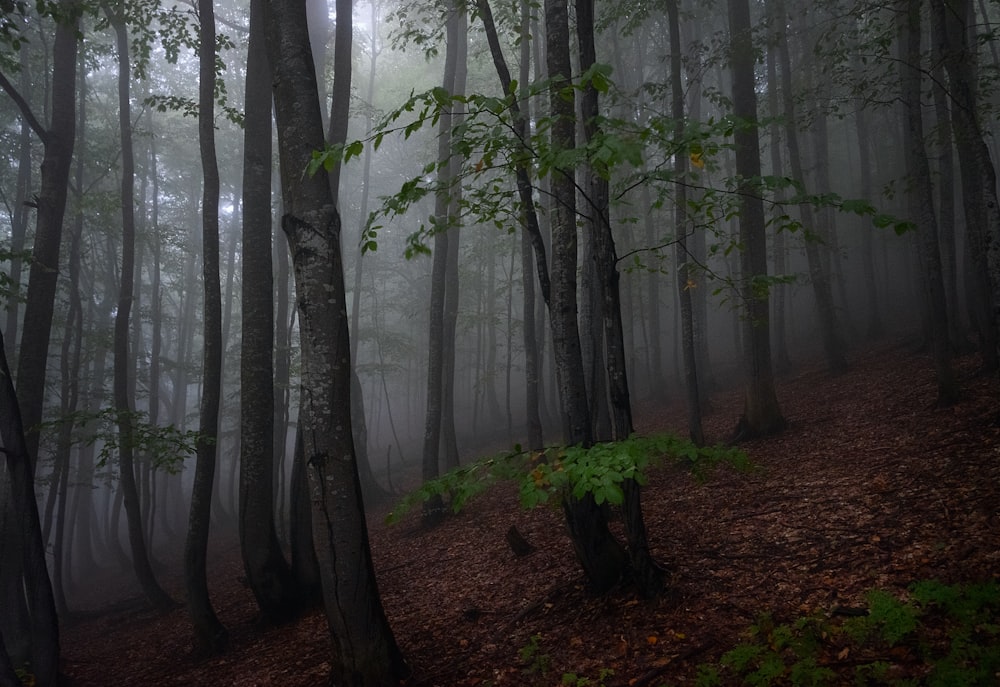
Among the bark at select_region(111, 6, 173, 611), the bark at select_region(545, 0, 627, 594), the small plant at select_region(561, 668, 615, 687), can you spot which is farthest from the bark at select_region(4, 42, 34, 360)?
the small plant at select_region(561, 668, 615, 687)

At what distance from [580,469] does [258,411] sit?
5537 millimetres

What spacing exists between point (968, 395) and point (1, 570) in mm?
13271

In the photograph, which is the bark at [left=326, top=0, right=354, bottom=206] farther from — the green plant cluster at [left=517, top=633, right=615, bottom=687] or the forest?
the green plant cluster at [left=517, top=633, right=615, bottom=687]

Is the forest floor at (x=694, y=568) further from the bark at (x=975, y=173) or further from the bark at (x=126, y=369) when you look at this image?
the bark at (x=975, y=173)

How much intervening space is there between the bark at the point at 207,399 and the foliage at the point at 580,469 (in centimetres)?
503

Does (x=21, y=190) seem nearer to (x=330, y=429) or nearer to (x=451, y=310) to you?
(x=451, y=310)

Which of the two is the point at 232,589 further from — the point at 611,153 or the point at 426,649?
the point at 611,153

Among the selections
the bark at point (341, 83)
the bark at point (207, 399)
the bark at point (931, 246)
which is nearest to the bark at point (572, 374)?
the bark at point (341, 83)

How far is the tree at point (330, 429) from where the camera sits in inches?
177

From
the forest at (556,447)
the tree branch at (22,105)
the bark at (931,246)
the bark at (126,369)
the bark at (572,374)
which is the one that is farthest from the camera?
the bark at (126,369)

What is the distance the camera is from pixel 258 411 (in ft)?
24.5

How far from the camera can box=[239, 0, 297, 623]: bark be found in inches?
287

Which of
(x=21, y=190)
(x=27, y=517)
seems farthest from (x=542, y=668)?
(x=21, y=190)

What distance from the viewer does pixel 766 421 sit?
31.9ft
